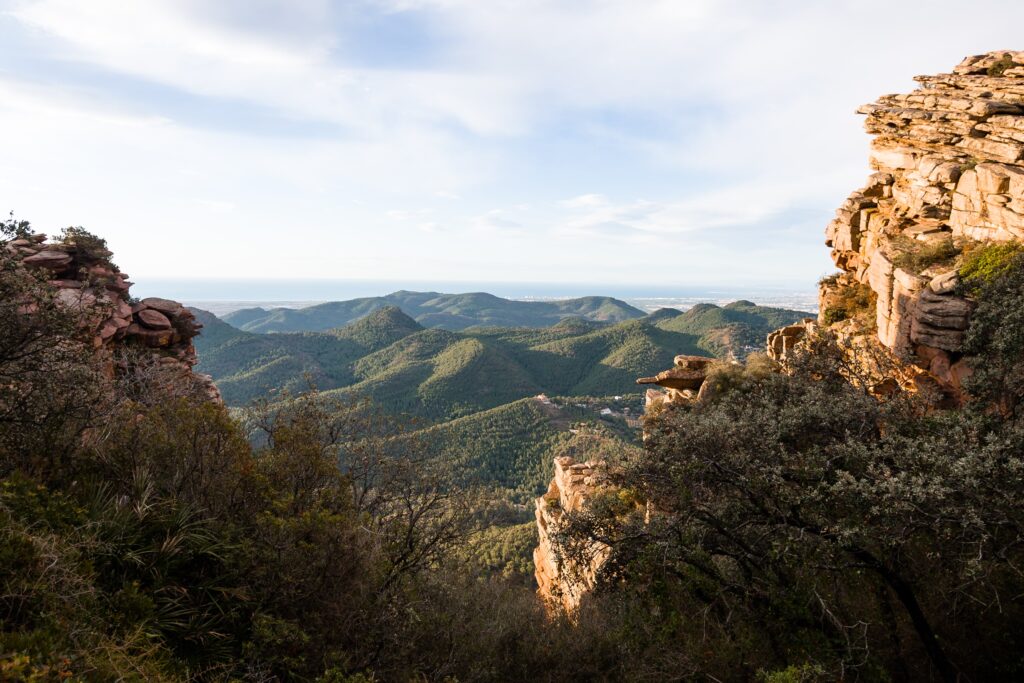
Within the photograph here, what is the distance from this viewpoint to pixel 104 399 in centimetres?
916

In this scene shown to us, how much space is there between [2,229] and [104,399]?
3285 millimetres

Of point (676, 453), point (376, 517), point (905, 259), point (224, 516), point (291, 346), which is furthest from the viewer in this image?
point (291, 346)

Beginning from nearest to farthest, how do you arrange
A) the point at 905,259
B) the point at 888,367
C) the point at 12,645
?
the point at 12,645
the point at 888,367
the point at 905,259

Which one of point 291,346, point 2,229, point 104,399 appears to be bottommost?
point 291,346

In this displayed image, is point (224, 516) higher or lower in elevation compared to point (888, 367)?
lower

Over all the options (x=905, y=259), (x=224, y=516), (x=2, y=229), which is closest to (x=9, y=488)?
(x=224, y=516)

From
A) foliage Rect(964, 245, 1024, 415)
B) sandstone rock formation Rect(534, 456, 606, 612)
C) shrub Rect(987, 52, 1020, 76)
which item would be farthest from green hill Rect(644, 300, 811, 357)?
foliage Rect(964, 245, 1024, 415)

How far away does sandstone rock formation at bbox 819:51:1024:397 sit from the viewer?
45.1 ft

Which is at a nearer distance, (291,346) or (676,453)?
(676,453)

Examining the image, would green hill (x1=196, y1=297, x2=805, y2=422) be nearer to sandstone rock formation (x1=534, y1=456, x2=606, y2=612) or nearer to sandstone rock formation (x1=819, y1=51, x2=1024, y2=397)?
sandstone rock formation (x1=534, y1=456, x2=606, y2=612)

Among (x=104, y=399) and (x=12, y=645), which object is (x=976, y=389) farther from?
(x=104, y=399)

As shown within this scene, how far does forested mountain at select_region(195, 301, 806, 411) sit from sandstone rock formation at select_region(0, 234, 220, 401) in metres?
60.3

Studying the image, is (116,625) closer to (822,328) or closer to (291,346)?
(822,328)

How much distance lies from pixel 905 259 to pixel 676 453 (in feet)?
40.4
